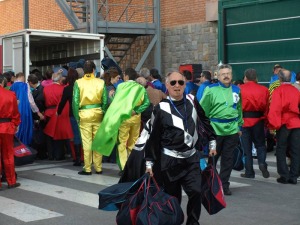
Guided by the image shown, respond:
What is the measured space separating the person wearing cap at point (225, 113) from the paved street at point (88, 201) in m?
0.50

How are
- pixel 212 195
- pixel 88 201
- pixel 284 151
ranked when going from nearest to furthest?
pixel 212 195, pixel 88 201, pixel 284 151

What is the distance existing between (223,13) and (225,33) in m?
0.61

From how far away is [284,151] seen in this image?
34.2 ft

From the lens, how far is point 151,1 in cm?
2270

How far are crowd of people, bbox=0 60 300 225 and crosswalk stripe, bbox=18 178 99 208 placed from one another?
1.13 ft

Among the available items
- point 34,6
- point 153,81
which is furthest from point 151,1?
point 153,81

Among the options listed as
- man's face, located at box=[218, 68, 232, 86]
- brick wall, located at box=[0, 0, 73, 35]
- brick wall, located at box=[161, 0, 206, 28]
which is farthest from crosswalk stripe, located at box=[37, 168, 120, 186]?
brick wall, located at box=[0, 0, 73, 35]

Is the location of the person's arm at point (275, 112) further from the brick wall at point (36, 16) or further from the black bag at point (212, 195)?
the brick wall at point (36, 16)

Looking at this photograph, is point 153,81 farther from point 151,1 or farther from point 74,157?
point 151,1

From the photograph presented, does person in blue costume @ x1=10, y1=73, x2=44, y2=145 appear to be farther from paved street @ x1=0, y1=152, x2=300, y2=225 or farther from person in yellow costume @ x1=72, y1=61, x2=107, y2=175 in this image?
person in yellow costume @ x1=72, y1=61, x2=107, y2=175

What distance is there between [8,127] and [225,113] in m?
3.23

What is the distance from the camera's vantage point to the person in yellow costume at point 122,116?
10.5m

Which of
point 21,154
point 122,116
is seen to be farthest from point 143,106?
point 21,154

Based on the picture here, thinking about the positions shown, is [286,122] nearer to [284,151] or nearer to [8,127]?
[284,151]
